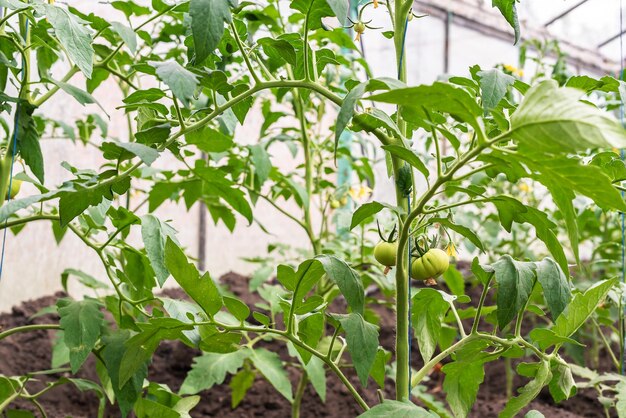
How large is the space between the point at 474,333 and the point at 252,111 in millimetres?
2344

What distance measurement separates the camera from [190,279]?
848mm

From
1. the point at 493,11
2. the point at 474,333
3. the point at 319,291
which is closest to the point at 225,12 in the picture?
the point at 474,333

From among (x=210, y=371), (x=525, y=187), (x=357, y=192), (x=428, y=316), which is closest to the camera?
(x=428, y=316)

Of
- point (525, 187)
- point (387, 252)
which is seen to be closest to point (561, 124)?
point (387, 252)

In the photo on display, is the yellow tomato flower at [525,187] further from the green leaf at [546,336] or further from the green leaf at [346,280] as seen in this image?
the green leaf at [346,280]

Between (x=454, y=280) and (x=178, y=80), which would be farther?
(x=454, y=280)

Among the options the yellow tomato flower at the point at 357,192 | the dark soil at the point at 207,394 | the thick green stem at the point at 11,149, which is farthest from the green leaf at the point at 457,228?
the dark soil at the point at 207,394

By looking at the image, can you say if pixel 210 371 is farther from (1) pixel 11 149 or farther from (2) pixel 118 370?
(1) pixel 11 149

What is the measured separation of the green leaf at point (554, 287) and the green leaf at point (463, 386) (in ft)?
0.77

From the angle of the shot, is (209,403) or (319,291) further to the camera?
(209,403)

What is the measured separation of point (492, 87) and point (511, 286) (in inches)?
8.9

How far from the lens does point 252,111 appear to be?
314 cm

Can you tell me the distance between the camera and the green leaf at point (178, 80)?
74 centimetres

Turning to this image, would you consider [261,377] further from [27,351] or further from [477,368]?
[477,368]
